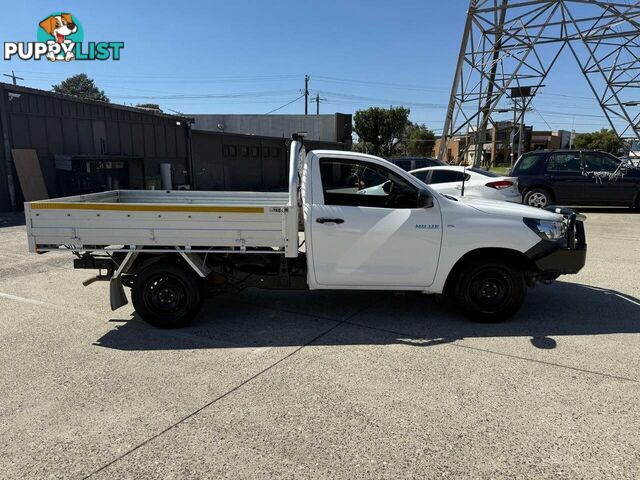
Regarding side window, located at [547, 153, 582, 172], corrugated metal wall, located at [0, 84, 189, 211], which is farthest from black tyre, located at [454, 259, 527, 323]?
corrugated metal wall, located at [0, 84, 189, 211]

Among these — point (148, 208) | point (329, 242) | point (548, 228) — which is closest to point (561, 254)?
point (548, 228)

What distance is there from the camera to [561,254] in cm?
522

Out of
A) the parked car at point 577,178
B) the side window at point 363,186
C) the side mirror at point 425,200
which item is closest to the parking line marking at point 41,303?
the side window at point 363,186

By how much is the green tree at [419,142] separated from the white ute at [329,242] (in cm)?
6694

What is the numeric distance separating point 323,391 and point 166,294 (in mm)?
2273

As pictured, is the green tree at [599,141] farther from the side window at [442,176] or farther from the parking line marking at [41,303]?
the parking line marking at [41,303]

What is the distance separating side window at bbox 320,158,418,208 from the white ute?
0.01 metres

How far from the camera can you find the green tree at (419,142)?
235ft

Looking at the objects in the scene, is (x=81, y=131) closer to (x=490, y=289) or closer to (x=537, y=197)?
(x=537, y=197)

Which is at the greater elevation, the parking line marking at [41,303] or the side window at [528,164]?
the side window at [528,164]

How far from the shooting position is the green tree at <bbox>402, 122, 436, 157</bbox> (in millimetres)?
71625

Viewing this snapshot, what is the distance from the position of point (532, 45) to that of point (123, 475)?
63.6 ft

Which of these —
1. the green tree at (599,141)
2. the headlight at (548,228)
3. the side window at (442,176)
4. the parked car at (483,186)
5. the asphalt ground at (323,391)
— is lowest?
the asphalt ground at (323,391)

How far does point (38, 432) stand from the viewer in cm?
329
